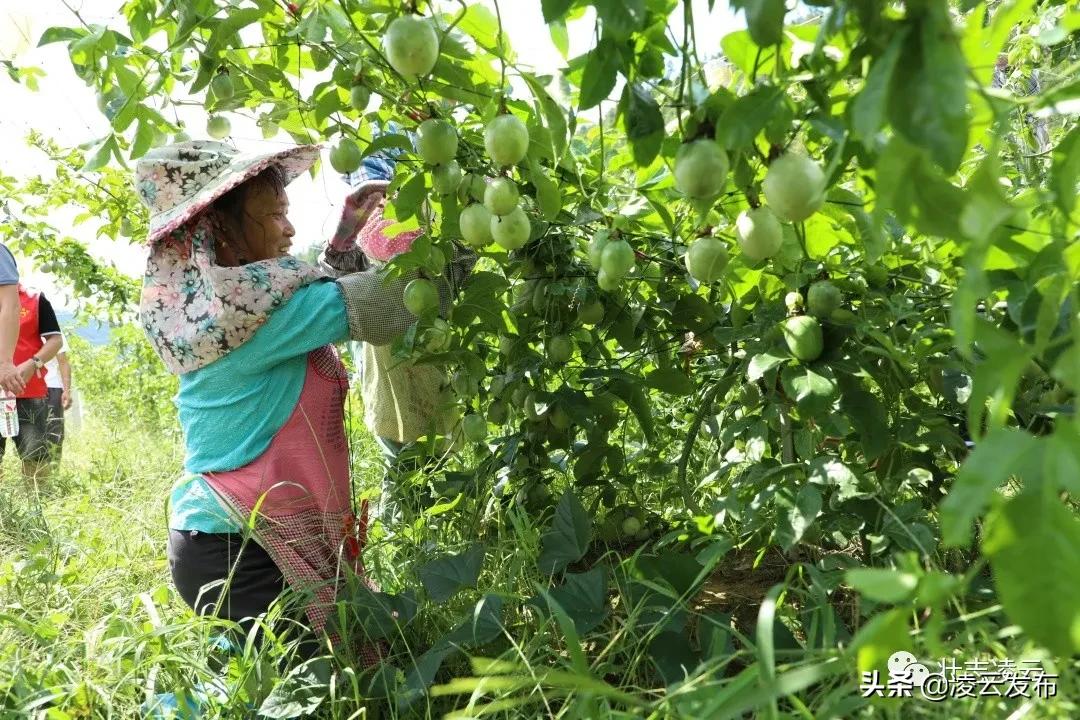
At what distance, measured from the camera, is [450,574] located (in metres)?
1.30

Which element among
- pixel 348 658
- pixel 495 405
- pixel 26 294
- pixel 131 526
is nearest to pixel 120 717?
pixel 348 658

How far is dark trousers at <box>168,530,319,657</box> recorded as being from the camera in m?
1.59

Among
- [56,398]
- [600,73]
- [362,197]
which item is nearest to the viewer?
[600,73]

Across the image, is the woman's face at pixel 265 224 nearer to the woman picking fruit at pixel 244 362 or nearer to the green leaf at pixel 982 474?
the woman picking fruit at pixel 244 362

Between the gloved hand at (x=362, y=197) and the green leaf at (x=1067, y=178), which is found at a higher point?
the gloved hand at (x=362, y=197)

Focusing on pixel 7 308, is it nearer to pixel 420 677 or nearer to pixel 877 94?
pixel 420 677

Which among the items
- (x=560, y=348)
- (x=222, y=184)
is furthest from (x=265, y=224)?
(x=560, y=348)

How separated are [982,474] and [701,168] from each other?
Result: 387 millimetres

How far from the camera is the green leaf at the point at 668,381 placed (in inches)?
58.3

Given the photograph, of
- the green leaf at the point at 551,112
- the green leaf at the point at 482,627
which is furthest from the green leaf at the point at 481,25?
the green leaf at the point at 482,627

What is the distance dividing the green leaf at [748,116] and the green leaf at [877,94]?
6.7 inches

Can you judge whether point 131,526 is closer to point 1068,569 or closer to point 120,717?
point 120,717

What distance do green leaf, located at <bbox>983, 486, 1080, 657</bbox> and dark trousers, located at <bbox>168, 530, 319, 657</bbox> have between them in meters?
1.36

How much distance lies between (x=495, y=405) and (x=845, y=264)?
65 centimetres
